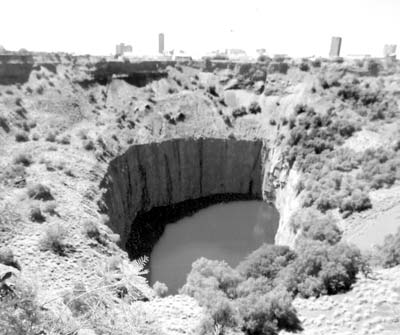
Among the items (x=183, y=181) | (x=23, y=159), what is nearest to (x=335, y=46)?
(x=183, y=181)

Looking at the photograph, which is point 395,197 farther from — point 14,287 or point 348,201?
point 14,287

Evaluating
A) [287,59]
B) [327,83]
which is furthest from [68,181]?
[287,59]

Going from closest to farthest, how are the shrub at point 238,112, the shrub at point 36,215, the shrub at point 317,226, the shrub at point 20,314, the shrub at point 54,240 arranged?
the shrub at point 20,314
the shrub at point 54,240
the shrub at point 36,215
the shrub at point 317,226
the shrub at point 238,112

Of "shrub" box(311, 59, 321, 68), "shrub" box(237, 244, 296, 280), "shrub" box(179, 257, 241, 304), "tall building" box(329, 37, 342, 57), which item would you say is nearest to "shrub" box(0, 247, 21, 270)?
"shrub" box(179, 257, 241, 304)

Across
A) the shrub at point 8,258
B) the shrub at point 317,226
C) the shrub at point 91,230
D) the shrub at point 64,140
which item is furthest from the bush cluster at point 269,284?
the shrub at point 64,140

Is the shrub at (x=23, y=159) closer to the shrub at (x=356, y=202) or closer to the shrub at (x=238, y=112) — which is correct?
the shrub at (x=356, y=202)

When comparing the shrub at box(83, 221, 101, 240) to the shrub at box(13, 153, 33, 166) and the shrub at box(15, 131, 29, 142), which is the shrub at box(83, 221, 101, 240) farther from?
the shrub at box(15, 131, 29, 142)
